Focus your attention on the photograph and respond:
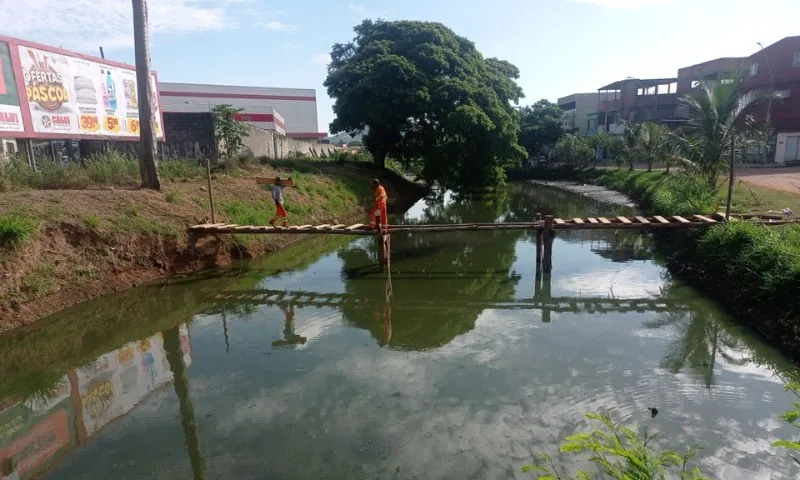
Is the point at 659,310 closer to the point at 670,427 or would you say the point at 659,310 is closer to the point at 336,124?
the point at 670,427

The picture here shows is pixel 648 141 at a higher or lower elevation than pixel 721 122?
lower

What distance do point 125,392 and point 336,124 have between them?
1801 cm

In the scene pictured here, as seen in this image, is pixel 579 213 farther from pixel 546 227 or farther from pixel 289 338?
pixel 289 338

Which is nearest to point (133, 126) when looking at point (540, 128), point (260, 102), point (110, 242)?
point (110, 242)

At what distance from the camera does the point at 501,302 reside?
883cm

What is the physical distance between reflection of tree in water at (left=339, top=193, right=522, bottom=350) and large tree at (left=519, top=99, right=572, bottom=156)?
24.7m

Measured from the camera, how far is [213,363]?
254 inches

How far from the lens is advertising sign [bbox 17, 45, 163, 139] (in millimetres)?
11133

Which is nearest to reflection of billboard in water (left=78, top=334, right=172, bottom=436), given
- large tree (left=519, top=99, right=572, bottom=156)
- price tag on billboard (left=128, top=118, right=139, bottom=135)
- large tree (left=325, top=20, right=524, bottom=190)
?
price tag on billboard (left=128, top=118, right=139, bottom=135)

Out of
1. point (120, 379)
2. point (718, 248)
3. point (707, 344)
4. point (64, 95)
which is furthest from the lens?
point (64, 95)

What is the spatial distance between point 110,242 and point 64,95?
5.08 meters

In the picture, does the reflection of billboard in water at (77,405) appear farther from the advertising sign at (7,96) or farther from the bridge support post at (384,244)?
the advertising sign at (7,96)

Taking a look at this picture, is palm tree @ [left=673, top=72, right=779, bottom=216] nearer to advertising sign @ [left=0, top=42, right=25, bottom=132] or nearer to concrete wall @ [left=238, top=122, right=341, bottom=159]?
concrete wall @ [left=238, top=122, right=341, bottom=159]

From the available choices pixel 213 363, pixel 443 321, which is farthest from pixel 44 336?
pixel 443 321
